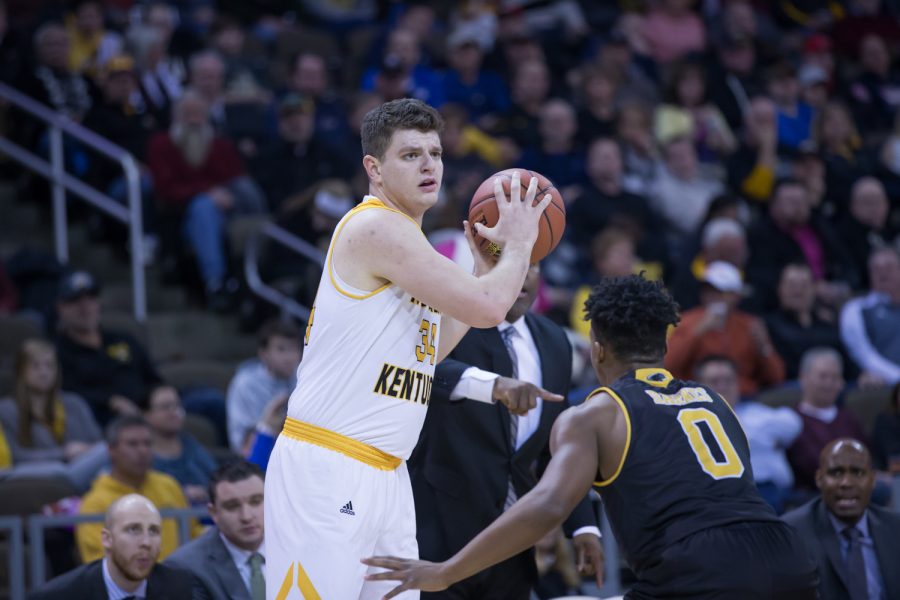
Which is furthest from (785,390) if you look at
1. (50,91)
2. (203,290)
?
(50,91)

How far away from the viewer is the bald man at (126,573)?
21.0 feet

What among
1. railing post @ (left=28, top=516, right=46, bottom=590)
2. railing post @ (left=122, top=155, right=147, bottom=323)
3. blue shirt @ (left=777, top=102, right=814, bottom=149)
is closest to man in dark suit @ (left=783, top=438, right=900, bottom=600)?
railing post @ (left=28, top=516, right=46, bottom=590)

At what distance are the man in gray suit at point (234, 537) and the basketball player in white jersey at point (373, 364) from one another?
225cm

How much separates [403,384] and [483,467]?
3.55 ft

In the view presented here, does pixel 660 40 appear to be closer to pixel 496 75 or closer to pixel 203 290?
pixel 496 75

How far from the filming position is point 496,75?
45.6ft

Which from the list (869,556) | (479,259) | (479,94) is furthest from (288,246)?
(479,259)

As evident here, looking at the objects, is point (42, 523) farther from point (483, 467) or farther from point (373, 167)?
point (373, 167)

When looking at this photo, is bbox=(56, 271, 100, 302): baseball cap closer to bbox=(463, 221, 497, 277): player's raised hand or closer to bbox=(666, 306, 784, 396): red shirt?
bbox=(666, 306, 784, 396): red shirt

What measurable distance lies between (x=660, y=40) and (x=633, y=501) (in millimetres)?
11912

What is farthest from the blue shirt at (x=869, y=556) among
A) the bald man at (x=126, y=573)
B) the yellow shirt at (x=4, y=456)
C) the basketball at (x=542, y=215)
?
the yellow shirt at (x=4, y=456)

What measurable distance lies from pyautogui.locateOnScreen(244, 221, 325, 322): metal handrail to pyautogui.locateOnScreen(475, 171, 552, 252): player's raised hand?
6290 mm

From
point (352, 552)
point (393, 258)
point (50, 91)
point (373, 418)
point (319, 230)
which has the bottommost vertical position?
point (352, 552)

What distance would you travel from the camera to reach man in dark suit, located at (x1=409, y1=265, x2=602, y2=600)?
17.8 feet
